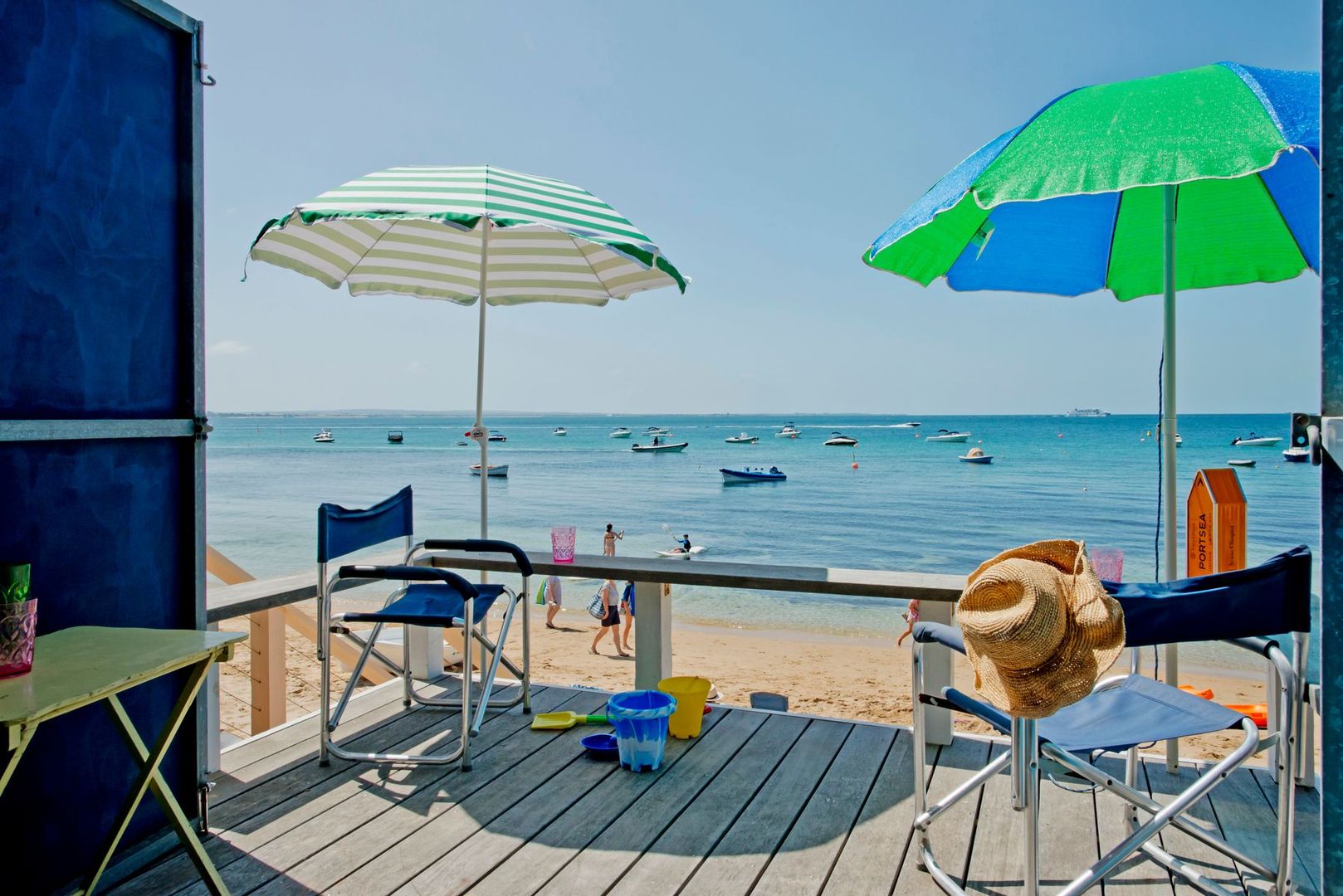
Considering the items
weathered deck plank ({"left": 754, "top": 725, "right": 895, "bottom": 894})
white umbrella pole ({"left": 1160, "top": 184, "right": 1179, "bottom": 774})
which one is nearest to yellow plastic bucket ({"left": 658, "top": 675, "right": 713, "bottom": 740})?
weathered deck plank ({"left": 754, "top": 725, "right": 895, "bottom": 894})

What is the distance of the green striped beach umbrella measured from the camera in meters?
2.63

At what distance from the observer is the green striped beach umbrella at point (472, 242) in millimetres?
2629

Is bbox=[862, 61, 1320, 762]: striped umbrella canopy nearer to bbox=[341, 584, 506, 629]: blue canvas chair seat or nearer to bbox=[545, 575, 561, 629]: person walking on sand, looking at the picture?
bbox=[341, 584, 506, 629]: blue canvas chair seat

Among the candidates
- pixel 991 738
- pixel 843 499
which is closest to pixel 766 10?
pixel 991 738

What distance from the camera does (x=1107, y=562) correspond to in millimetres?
2406

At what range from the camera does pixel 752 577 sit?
114 inches

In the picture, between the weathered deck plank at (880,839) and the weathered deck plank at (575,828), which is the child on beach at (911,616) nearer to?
the weathered deck plank at (880,839)

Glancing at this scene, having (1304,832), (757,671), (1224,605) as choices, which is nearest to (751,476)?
(757,671)

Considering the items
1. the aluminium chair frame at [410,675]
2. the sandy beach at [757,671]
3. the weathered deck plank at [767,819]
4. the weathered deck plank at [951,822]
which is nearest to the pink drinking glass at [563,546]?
the aluminium chair frame at [410,675]

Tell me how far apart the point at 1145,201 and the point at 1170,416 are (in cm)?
82

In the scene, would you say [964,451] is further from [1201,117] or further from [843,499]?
[1201,117]

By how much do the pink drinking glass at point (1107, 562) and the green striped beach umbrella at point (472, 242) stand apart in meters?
1.69

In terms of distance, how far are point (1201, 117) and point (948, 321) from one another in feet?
151

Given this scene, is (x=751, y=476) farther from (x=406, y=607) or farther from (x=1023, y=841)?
(x=1023, y=841)
